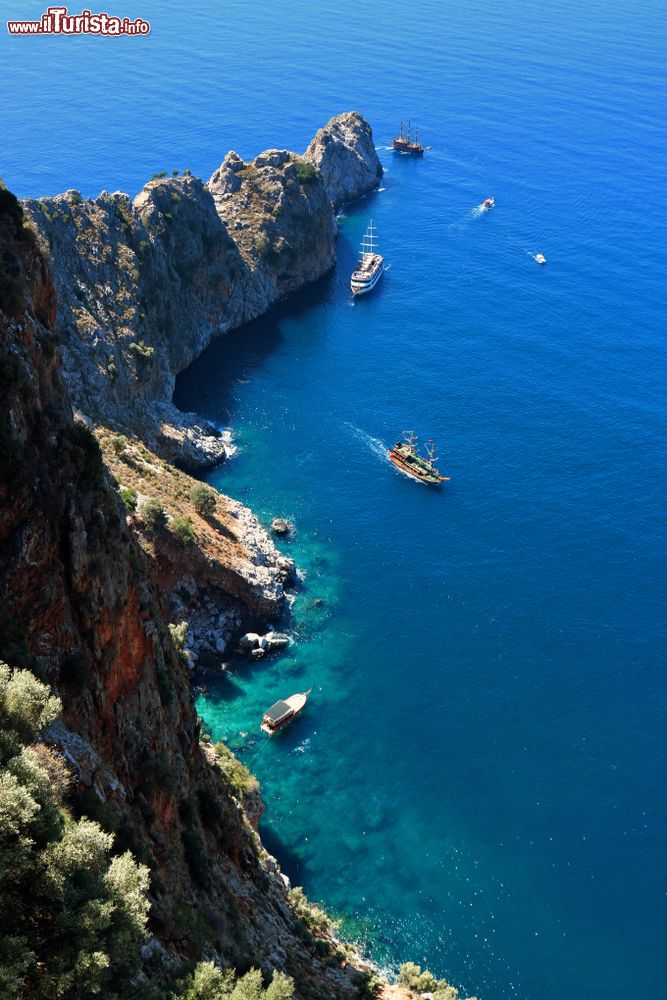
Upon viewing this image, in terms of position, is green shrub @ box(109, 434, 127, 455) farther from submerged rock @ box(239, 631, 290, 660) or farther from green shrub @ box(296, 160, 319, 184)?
green shrub @ box(296, 160, 319, 184)

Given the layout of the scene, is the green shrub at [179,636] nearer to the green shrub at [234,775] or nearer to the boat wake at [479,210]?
the green shrub at [234,775]

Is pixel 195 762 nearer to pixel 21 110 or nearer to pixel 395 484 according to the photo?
pixel 395 484

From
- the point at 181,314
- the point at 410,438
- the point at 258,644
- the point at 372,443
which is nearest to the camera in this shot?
the point at 258,644

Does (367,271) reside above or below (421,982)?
above

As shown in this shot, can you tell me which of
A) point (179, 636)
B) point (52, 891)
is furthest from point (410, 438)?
point (52, 891)

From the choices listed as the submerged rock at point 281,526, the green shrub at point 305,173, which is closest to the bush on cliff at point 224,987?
the submerged rock at point 281,526

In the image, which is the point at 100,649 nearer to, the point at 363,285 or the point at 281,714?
the point at 281,714
